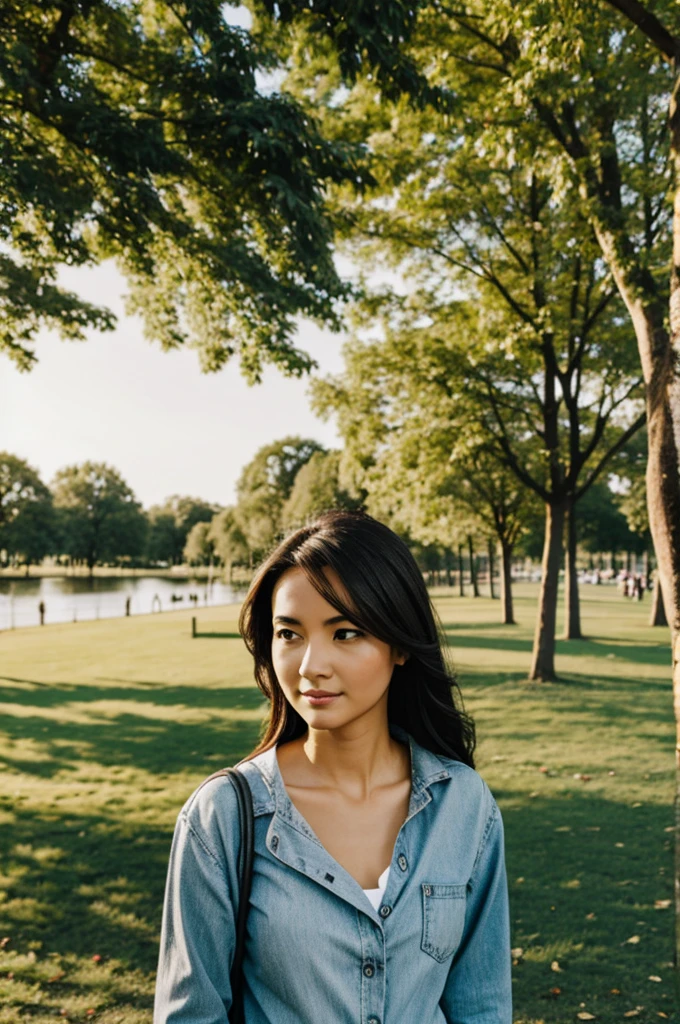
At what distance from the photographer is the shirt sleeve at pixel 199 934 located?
172 centimetres

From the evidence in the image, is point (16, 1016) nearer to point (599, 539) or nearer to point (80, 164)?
point (80, 164)

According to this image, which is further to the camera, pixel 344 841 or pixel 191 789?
pixel 191 789

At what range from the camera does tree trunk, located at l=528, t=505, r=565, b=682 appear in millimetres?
16391

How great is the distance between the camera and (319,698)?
194cm

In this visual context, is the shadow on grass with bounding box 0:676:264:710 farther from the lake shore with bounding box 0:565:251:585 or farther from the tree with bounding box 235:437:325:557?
the lake shore with bounding box 0:565:251:585

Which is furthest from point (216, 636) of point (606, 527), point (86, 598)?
point (606, 527)

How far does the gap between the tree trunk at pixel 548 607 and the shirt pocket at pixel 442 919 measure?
1484cm

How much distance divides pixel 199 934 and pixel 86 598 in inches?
2337

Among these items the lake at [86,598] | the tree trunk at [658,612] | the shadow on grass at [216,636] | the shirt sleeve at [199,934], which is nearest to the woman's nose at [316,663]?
the shirt sleeve at [199,934]

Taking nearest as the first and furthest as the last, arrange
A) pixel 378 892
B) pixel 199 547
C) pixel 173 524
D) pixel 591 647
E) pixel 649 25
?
pixel 378 892 < pixel 649 25 < pixel 591 647 < pixel 199 547 < pixel 173 524

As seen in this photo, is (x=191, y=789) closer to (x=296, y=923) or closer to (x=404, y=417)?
(x=296, y=923)

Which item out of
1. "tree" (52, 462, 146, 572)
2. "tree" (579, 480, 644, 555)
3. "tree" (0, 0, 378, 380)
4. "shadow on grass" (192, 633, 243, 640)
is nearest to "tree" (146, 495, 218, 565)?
"tree" (52, 462, 146, 572)

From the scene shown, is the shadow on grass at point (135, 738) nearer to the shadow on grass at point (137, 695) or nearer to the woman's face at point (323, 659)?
the shadow on grass at point (137, 695)

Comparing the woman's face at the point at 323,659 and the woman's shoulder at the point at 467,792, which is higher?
the woman's face at the point at 323,659
